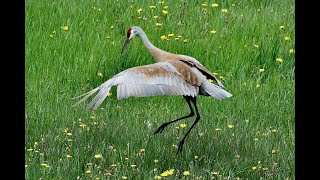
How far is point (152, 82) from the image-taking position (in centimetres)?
671

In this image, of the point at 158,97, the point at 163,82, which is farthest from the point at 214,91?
the point at 158,97

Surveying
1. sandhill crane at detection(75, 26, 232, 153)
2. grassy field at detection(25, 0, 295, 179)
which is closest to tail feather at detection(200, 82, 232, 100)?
sandhill crane at detection(75, 26, 232, 153)

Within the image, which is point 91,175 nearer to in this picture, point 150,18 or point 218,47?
point 218,47

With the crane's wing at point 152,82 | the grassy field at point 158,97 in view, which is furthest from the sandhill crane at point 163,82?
the grassy field at point 158,97

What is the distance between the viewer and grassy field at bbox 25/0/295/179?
6.85m

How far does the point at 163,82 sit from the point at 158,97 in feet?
5.44

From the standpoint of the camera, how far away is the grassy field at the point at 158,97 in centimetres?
685

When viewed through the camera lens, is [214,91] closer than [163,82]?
No

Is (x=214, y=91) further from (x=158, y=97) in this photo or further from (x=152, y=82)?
(x=158, y=97)

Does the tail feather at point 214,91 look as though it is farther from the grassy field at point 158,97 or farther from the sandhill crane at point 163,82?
the grassy field at point 158,97

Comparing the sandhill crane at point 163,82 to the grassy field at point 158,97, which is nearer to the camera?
the sandhill crane at point 163,82

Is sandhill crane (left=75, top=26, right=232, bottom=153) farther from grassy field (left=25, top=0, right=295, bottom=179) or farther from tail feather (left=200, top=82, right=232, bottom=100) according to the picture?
grassy field (left=25, top=0, right=295, bottom=179)

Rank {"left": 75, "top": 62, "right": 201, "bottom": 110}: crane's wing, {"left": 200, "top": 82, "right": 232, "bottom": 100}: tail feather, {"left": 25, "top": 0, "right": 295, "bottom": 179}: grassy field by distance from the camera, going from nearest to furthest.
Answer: {"left": 75, "top": 62, "right": 201, "bottom": 110}: crane's wing, {"left": 25, "top": 0, "right": 295, "bottom": 179}: grassy field, {"left": 200, "top": 82, "right": 232, "bottom": 100}: tail feather

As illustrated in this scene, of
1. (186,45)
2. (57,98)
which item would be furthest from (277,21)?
(57,98)
